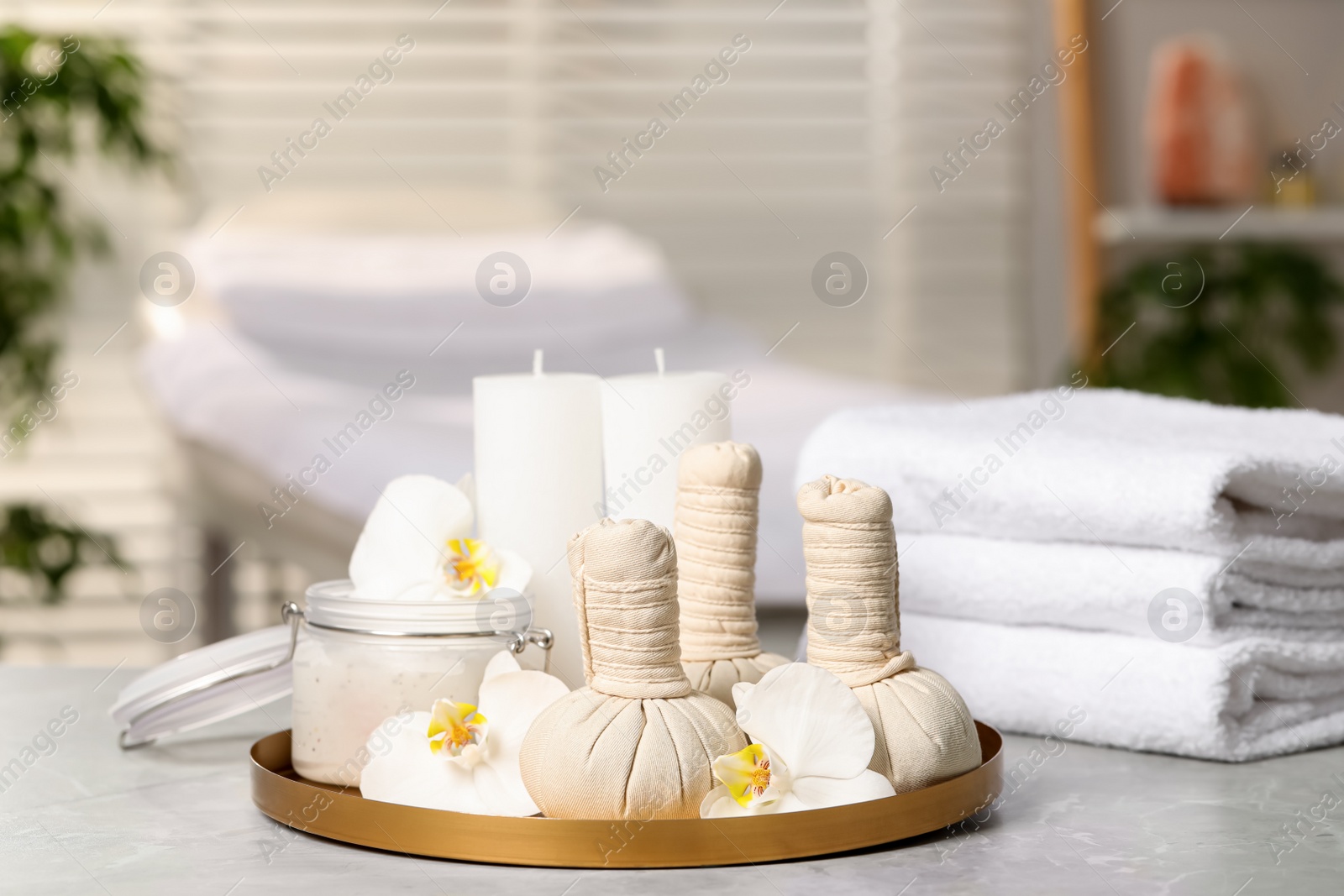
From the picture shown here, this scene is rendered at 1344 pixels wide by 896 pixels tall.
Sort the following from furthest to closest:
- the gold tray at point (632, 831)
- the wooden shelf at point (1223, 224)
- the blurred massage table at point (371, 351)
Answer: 1. the wooden shelf at point (1223, 224)
2. the blurred massage table at point (371, 351)
3. the gold tray at point (632, 831)

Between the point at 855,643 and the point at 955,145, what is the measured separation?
221cm

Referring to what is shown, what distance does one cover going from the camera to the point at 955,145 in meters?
2.61


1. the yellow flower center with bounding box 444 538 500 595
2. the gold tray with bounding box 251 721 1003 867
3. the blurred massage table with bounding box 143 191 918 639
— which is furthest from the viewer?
the blurred massage table with bounding box 143 191 918 639

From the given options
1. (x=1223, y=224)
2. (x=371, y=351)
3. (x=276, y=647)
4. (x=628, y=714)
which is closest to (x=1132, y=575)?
(x=628, y=714)

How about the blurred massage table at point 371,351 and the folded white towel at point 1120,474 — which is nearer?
the folded white towel at point 1120,474

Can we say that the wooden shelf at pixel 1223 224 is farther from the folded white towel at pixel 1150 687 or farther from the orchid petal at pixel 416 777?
the orchid petal at pixel 416 777

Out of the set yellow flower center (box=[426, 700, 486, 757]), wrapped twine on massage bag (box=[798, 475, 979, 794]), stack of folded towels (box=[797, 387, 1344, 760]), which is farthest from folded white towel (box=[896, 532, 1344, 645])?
yellow flower center (box=[426, 700, 486, 757])

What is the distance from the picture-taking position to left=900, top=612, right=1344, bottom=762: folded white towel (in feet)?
Answer: 2.18

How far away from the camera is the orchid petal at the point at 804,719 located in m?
0.51

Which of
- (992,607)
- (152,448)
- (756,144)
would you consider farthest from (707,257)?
(992,607)

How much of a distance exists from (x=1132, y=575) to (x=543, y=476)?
11.4 inches

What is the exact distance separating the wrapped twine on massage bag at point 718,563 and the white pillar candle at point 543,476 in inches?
2.4

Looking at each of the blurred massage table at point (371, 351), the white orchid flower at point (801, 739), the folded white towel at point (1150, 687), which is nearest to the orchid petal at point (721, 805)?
Result: the white orchid flower at point (801, 739)

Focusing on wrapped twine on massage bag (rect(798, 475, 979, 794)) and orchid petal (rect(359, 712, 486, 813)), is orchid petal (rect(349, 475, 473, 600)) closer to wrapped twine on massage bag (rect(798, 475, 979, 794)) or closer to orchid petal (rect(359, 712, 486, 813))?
orchid petal (rect(359, 712, 486, 813))
